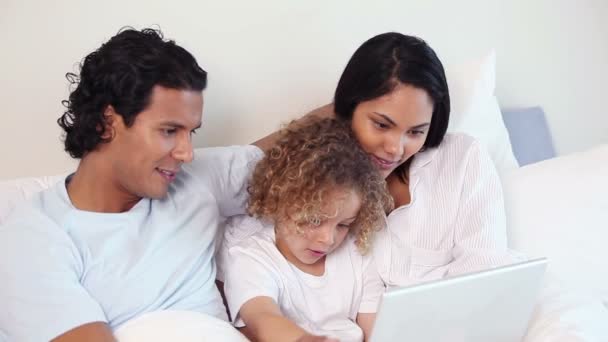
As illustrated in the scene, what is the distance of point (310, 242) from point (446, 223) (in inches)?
13.1

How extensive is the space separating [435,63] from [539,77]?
3.05 ft

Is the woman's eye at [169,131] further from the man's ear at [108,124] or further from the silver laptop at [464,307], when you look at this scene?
the silver laptop at [464,307]

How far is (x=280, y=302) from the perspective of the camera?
1.21m

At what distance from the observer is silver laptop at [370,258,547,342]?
0.89 m

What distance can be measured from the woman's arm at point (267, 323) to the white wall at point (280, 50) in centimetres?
55

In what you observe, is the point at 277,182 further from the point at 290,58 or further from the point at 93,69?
the point at 290,58

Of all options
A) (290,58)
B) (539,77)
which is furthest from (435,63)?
(539,77)

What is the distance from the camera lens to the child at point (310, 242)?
116 cm

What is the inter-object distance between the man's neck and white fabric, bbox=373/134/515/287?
0.53 meters

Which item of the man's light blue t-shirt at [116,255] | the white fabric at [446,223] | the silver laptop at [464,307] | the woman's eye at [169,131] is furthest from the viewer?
the white fabric at [446,223]

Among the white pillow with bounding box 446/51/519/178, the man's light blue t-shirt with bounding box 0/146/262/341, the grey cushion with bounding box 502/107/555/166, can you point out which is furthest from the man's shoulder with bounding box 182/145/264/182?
the grey cushion with bounding box 502/107/555/166

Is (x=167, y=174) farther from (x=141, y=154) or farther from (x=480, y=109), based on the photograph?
(x=480, y=109)

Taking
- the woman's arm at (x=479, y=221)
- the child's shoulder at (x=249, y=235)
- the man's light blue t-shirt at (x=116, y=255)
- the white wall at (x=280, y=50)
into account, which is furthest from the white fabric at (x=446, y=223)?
the white wall at (x=280, y=50)

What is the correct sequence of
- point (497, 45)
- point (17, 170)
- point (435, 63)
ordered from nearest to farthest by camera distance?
point (435, 63), point (17, 170), point (497, 45)
